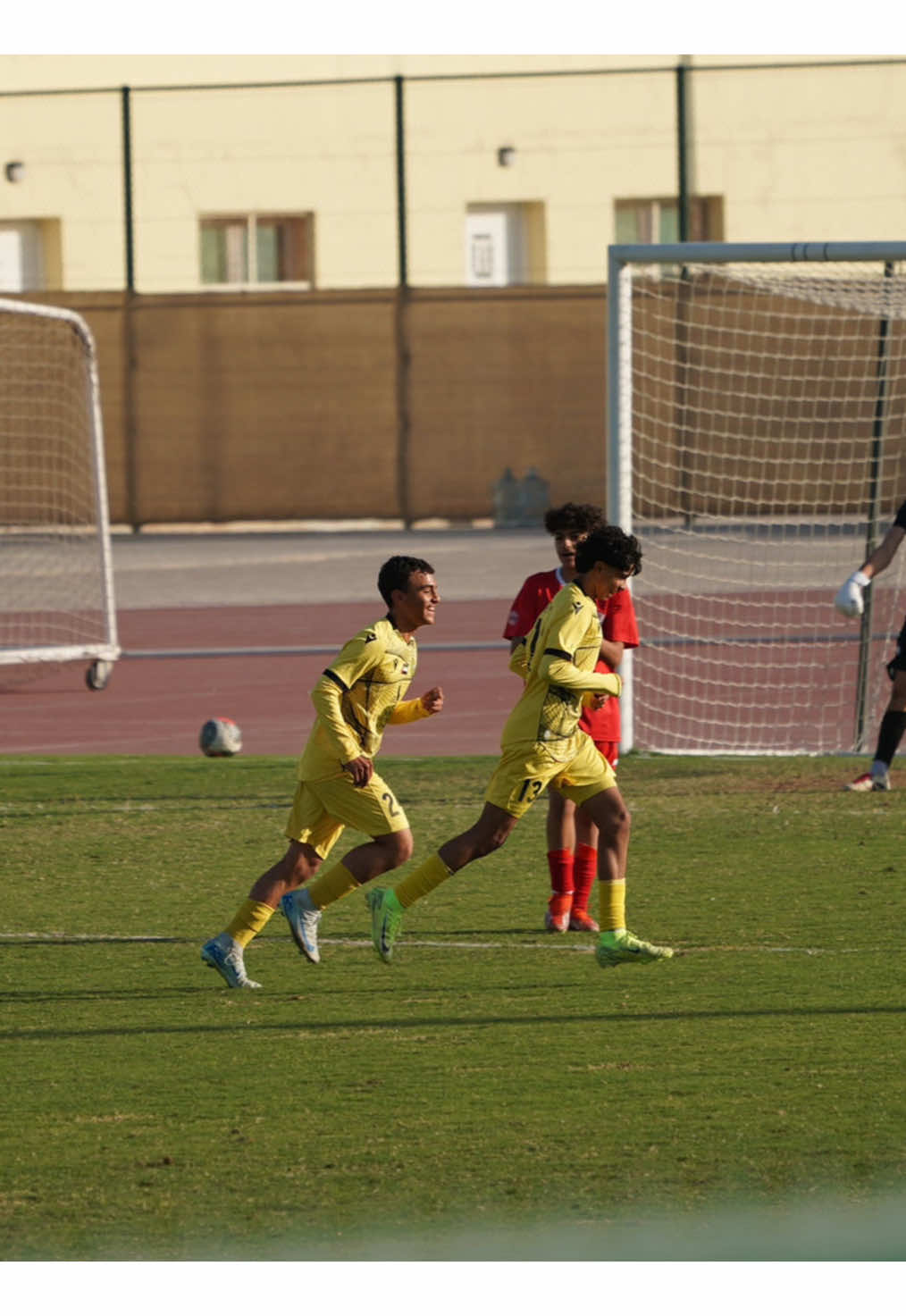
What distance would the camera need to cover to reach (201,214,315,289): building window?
123 feet

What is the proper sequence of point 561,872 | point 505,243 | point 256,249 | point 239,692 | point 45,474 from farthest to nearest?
point 505,243 → point 256,249 → point 45,474 → point 239,692 → point 561,872

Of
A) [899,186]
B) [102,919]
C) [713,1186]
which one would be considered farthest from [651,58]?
[713,1186]

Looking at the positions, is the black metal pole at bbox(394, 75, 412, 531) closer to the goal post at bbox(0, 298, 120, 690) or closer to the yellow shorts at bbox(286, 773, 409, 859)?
the goal post at bbox(0, 298, 120, 690)

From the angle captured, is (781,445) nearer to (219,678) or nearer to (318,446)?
(318,446)

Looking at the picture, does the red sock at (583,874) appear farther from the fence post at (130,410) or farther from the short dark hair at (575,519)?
the fence post at (130,410)

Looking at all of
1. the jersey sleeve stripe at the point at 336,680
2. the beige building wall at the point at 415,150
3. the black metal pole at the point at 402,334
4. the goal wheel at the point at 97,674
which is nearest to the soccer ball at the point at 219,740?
the goal wheel at the point at 97,674

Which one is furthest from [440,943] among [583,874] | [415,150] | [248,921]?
[415,150]

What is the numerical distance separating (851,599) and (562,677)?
13.5 ft

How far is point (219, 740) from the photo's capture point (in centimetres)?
1315

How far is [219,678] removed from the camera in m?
17.0

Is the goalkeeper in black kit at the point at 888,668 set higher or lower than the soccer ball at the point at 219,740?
higher

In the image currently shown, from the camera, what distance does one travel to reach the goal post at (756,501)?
1295cm

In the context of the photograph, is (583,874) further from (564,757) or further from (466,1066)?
(466,1066)

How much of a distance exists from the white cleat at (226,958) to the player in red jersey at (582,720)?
1.36 meters
